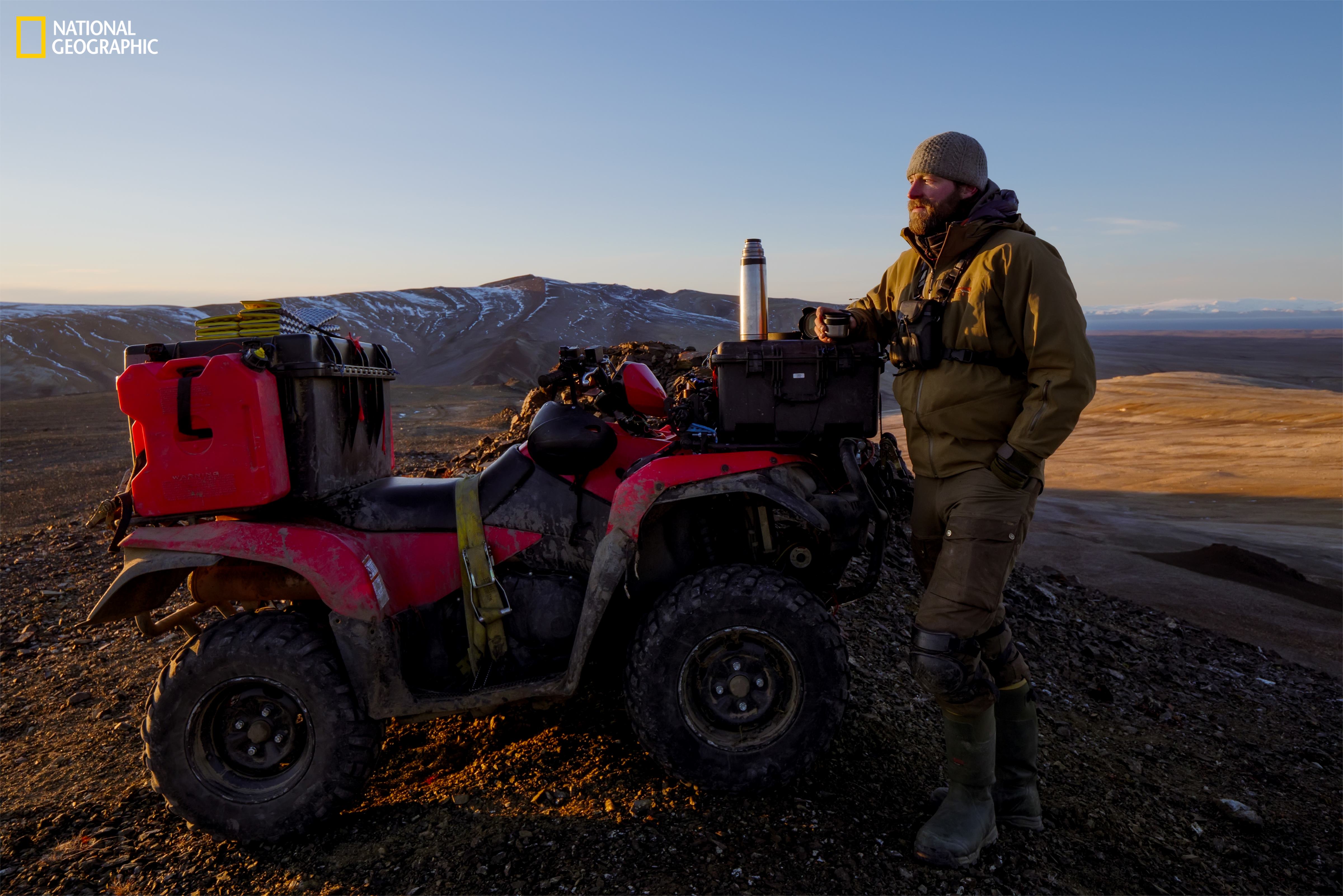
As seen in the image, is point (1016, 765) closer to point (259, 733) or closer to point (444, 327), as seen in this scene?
point (259, 733)

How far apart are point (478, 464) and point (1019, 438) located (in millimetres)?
6140

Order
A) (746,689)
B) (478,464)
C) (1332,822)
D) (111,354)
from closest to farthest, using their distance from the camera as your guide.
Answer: (746,689) < (1332,822) < (478,464) < (111,354)

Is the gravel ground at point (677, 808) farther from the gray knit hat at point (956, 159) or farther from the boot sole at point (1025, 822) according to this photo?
the gray knit hat at point (956, 159)

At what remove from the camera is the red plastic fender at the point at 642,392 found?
11.0ft

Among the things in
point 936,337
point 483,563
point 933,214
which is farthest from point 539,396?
point 936,337

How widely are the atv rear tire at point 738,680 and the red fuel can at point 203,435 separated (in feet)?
4.97

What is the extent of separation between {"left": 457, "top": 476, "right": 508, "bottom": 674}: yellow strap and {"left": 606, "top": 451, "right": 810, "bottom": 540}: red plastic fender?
0.49 m

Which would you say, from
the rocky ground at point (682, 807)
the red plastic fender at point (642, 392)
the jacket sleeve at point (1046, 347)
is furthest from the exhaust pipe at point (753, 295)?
the rocky ground at point (682, 807)

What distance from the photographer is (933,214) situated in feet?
10.5

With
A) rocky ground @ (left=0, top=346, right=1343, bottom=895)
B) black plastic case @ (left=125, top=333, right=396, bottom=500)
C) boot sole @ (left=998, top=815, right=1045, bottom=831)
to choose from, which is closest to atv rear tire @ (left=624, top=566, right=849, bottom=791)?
rocky ground @ (left=0, top=346, right=1343, bottom=895)

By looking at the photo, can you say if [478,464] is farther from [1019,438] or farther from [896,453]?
[1019,438]

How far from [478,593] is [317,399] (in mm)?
955

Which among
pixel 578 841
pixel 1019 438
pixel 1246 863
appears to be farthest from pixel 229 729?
pixel 1246 863

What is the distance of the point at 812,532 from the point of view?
3.19m
